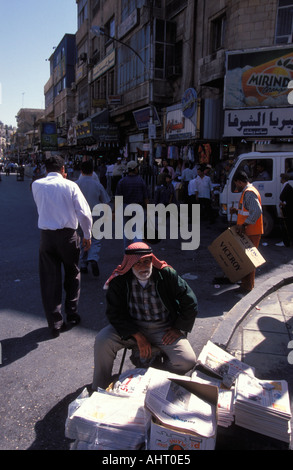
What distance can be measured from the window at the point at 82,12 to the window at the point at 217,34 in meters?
24.1

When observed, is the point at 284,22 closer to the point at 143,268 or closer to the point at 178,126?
the point at 178,126

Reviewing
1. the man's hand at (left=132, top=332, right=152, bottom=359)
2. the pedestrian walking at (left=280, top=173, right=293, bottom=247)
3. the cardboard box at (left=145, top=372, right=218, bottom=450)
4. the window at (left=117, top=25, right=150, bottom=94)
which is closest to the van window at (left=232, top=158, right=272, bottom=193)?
the pedestrian walking at (left=280, top=173, right=293, bottom=247)

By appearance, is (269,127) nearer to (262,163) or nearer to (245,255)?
(262,163)

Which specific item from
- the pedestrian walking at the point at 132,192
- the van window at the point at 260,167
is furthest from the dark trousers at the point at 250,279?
the van window at the point at 260,167

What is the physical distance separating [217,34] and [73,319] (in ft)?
52.8

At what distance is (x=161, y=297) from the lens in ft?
9.77

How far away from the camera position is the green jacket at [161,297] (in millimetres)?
2955

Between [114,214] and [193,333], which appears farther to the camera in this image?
[114,214]

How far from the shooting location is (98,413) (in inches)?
86.6

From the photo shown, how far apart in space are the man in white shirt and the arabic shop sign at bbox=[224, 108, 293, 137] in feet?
38.2

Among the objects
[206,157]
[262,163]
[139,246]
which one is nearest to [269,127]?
[206,157]

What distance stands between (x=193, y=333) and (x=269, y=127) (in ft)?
38.2

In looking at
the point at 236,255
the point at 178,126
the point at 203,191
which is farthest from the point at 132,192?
the point at 178,126

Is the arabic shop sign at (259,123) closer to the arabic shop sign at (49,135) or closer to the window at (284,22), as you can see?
the window at (284,22)
